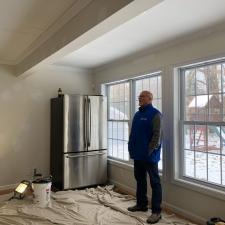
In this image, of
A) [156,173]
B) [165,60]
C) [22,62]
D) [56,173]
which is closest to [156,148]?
[156,173]

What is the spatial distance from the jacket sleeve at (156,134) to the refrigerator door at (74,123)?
165cm

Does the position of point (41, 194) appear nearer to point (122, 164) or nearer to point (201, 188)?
point (122, 164)

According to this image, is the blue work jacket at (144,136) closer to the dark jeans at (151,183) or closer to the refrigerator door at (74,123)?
the dark jeans at (151,183)

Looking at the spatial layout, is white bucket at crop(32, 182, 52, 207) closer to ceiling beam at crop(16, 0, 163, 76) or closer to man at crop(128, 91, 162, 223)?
man at crop(128, 91, 162, 223)

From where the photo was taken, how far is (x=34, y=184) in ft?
11.6

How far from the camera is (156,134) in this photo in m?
3.08

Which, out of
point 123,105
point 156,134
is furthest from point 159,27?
point 123,105

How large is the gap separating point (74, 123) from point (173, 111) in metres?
1.76

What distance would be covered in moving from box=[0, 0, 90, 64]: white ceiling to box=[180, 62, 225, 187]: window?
70.6 inches

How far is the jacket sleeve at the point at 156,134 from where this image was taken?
3.07 meters

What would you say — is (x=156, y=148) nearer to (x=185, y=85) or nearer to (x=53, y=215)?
(x=185, y=85)

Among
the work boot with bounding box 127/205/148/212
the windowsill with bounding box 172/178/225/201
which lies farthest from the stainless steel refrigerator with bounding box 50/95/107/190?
the windowsill with bounding box 172/178/225/201

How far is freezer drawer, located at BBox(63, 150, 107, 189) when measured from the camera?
4270mm

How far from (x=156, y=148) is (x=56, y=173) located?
212 centimetres
